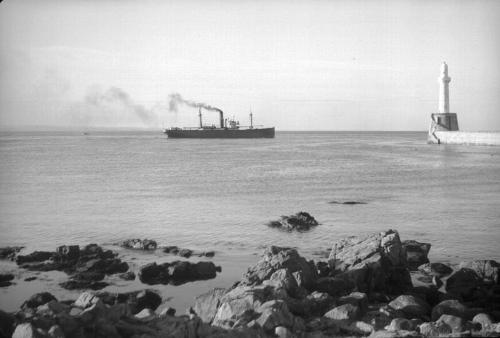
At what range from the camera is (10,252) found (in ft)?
48.2

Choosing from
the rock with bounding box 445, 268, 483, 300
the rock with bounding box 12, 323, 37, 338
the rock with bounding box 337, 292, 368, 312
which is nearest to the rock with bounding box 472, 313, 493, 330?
the rock with bounding box 337, 292, 368, 312

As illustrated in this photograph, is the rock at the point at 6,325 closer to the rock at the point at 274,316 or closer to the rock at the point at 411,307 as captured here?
Result: the rock at the point at 274,316

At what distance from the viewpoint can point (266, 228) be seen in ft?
60.4

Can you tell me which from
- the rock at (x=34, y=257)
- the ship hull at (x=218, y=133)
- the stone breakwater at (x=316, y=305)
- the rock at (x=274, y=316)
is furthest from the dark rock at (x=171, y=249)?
the ship hull at (x=218, y=133)

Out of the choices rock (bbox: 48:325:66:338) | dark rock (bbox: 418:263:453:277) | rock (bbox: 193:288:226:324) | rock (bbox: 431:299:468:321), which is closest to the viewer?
rock (bbox: 48:325:66:338)

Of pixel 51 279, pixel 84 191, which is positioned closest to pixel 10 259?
pixel 51 279

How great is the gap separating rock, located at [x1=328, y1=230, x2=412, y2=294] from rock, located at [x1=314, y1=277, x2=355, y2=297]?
170 millimetres

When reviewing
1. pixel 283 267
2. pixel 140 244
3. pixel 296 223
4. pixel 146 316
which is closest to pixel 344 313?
pixel 283 267

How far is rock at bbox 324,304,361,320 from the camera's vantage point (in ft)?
27.5

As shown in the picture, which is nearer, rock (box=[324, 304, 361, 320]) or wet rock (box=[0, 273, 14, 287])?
rock (box=[324, 304, 361, 320])

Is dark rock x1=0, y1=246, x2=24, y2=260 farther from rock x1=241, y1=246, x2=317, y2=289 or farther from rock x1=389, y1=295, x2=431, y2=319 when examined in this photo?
rock x1=389, y1=295, x2=431, y2=319

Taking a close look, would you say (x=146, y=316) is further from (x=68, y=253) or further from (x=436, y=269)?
(x=436, y=269)

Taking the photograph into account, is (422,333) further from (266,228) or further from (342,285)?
(266,228)

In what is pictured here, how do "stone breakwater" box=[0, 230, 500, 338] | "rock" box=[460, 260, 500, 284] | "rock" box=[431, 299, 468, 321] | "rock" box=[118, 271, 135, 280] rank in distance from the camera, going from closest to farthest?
"stone breakwater" box=[0, 230, 500, 338] < "rock" box=[431, 299, 468, 321] < "rock" box=[460, 260, 500, 284] < "rock" box=[118, 271, 135, 280]
